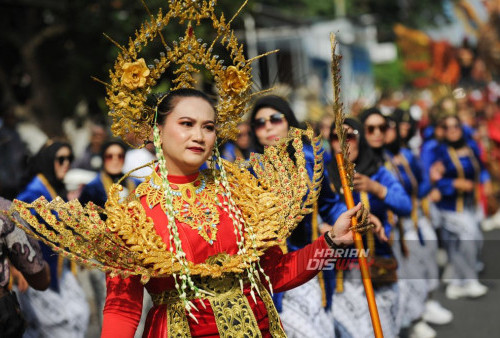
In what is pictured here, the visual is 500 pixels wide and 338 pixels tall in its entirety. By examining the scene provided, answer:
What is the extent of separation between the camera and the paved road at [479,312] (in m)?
7.48

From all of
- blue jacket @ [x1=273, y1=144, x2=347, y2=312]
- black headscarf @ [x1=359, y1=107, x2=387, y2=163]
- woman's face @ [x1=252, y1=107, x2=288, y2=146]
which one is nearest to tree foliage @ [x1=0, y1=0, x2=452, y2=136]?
black headscarf @ [x1=359, y1=107, x2=387, y2=163]

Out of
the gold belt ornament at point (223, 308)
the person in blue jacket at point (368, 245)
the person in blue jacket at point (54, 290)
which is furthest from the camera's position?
the person in blue jacket at point (54, 290)

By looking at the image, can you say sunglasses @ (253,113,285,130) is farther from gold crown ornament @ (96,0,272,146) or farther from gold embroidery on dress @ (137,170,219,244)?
gold embroidery on dress @ (137,170,219,244)

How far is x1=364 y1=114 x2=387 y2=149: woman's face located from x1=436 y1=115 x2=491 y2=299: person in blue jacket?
2.65 meters

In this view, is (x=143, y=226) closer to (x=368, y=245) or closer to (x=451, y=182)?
(x=368, y=245)

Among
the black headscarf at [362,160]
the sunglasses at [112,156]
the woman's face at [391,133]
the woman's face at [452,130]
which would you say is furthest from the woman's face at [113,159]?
the woman's face at [452,130]

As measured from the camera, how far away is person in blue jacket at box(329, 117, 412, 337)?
17.8 feet

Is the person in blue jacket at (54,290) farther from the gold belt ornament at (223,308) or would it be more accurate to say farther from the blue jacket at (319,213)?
the gold belt ornament at (223,308)

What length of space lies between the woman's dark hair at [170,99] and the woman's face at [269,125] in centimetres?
195

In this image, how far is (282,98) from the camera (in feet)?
18.1

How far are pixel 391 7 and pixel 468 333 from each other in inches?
1745

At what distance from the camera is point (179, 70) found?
11.1 feet

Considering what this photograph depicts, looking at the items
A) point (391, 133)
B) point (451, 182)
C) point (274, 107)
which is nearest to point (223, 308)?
point (274, 107)

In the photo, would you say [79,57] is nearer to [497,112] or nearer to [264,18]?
[497,112]
